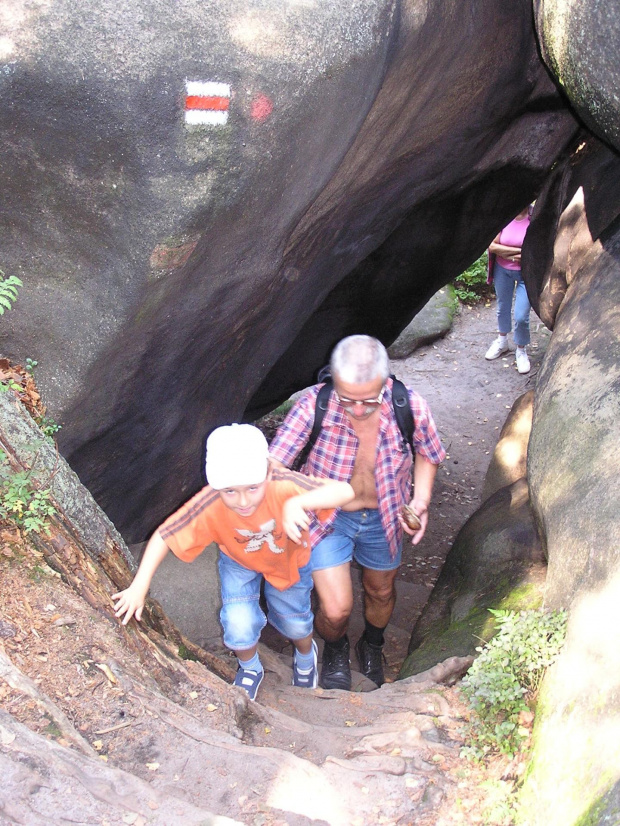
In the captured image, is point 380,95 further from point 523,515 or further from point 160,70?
point 523,515

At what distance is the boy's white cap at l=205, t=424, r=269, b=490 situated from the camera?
2.84 meters

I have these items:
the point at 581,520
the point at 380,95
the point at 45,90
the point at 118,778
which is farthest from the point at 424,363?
the point at 118,778

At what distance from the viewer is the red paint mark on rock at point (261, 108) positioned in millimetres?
3246

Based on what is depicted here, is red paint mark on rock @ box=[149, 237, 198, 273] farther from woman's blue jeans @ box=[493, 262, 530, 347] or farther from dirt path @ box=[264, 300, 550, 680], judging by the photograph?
woman's blue jeans @ box=[493, 262, 530, 347]

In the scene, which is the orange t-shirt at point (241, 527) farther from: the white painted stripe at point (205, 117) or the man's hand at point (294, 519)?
the white painted stripe at point (205, 117)

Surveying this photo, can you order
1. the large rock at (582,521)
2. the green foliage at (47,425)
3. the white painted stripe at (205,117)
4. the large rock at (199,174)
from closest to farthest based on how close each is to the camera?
the large rock at (582,521), the large rock at (199,174), the white painted stripe at (205,117), the green foliage at (47,425)

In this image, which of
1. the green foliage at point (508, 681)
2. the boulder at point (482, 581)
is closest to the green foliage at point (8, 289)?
the green foliage at point (508, 681)

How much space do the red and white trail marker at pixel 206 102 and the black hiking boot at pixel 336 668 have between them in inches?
→ 109

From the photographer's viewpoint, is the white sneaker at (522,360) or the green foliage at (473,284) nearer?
the white sneaker at (522,360)

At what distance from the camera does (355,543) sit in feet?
14.0

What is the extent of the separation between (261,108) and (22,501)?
6.06 feet

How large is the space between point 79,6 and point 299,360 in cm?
408

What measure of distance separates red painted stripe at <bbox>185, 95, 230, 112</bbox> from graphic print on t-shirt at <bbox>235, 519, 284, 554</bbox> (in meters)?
1.66

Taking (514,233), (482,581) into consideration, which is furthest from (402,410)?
(514,233)
